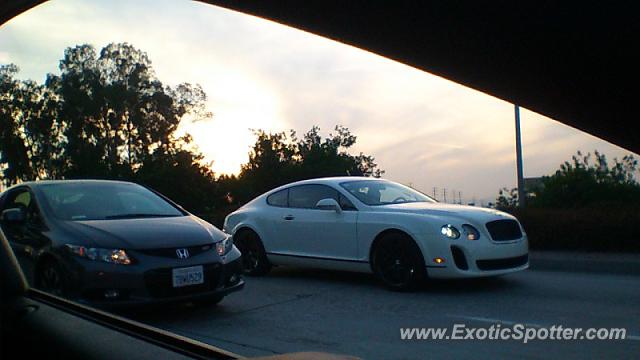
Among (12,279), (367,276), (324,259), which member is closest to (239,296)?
(324,259)

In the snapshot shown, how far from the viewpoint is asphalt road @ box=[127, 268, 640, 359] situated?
482cm

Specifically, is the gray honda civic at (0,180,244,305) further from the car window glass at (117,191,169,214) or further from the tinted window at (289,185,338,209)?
the tinted window at (289,185,338,209)

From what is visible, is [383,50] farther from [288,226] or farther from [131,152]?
[131,152]

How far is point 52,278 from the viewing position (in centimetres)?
573

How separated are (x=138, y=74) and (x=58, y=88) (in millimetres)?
5105

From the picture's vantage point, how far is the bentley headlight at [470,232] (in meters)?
7.05

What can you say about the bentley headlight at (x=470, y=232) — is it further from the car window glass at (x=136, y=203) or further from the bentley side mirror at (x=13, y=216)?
the bentley side mirror at (x=13, y=216)

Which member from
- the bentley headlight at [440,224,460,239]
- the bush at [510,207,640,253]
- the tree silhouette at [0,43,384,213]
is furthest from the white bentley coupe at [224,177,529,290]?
the tree silhouette at [0,43,384,213]

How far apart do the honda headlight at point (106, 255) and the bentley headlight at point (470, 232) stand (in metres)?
3.70

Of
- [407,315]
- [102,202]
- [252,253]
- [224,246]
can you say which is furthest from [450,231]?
[102,202]

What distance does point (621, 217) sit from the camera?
1002 cm

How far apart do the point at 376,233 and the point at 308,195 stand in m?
1.57

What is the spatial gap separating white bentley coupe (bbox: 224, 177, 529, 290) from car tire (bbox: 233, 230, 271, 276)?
0.6 inches

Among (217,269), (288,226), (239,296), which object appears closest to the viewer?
(217,269)
